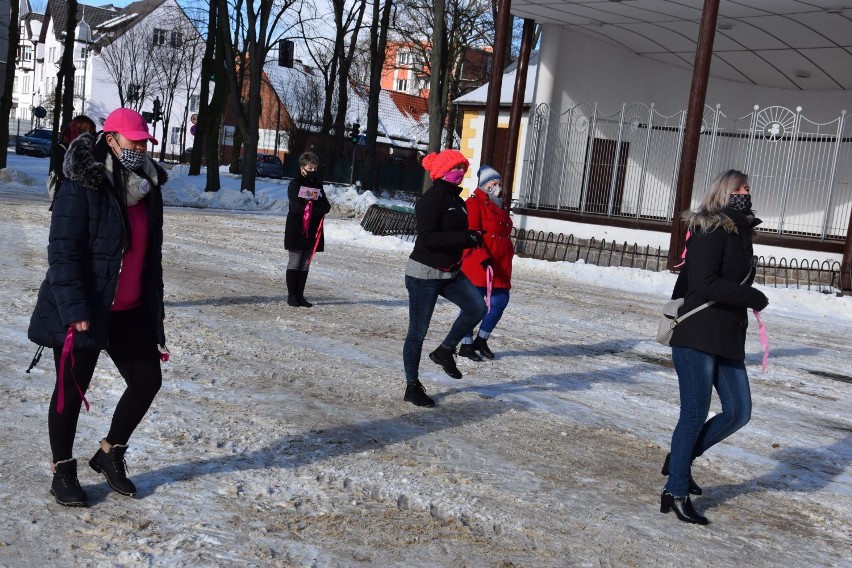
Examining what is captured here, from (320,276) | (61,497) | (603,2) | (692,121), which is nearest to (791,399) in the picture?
(61,497)

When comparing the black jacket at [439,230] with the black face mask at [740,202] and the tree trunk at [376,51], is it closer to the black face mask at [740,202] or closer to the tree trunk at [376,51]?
the black face mask at [740,202]

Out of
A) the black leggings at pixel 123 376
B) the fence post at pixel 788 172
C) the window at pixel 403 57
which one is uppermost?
the window at pixel 403 57

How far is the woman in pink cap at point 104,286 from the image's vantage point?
430cm

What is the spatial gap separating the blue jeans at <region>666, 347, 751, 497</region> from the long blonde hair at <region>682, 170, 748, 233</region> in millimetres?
631

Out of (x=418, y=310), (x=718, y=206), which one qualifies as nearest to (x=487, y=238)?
(x=418, y=310)

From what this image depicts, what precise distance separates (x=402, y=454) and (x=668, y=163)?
58.5 feet

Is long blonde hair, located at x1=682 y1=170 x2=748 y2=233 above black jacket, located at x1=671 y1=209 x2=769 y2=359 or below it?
above

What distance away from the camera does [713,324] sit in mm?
4863

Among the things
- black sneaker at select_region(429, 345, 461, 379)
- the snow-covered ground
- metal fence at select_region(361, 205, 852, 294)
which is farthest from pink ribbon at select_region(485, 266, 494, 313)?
metal fence at select_region(361, 205, 852, 294)

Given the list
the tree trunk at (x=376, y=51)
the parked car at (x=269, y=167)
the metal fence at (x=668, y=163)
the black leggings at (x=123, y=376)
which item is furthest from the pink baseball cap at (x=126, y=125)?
the parked car at (x=269, y=167)

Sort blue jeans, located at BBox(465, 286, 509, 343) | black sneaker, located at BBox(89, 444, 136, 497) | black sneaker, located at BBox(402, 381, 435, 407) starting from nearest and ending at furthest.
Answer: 1. black sneaker, located at BBox(89, 444, 136, 497)
2. black sneaker, located at BBox(402, 381, 435, 407)
3. blue jeans, located at BBox(465, 286, 509, 343)

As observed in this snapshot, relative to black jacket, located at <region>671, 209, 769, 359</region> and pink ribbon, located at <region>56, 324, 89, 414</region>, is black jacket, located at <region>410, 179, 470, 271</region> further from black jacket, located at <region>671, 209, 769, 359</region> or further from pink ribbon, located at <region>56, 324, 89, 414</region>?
pink ribbon, located at <region>56, 324, 89, 414</region>

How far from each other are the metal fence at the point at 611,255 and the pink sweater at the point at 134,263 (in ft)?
38.0

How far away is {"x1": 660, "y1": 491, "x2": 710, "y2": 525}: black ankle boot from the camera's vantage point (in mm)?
4969
